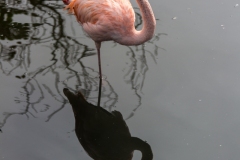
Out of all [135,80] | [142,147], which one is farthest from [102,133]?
[135,80]

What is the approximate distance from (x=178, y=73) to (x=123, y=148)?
111cm

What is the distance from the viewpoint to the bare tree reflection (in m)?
3.77

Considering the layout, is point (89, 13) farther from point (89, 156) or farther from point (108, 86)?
point (89, 156)

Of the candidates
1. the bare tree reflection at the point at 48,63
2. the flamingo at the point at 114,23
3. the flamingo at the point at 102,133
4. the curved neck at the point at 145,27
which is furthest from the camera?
the bare tree reflection at the point at 48,63

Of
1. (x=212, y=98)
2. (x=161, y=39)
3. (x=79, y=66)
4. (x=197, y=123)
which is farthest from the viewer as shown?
(x=161, y=39)

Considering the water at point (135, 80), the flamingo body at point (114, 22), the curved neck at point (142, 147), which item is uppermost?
the flamingo body at point (114, 22)

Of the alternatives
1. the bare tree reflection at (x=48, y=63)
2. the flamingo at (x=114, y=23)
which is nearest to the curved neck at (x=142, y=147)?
the bare tree reflection at (x=48, y=63)

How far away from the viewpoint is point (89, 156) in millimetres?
3301

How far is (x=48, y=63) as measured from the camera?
411 centimetres

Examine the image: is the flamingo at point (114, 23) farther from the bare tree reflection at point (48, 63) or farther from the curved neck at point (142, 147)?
the curved neck at point (142, 147)

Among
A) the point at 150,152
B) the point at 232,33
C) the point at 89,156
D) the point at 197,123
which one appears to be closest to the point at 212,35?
the point at 232,33

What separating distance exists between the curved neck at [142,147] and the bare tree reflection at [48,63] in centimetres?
43

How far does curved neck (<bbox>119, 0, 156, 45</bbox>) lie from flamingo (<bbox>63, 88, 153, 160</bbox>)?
698 millimetres

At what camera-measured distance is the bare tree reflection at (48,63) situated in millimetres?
3766
